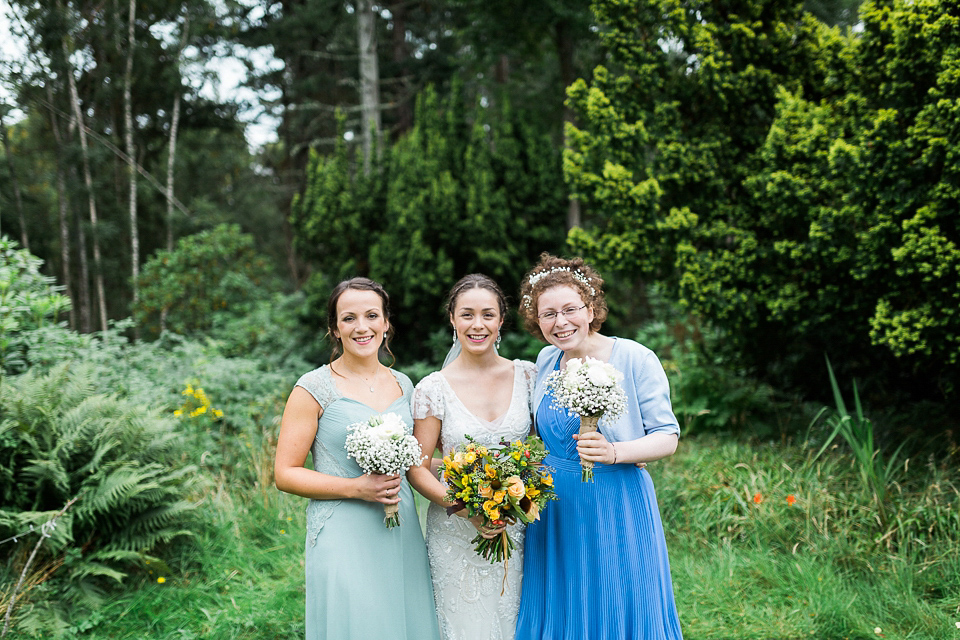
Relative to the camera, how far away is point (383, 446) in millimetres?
2301

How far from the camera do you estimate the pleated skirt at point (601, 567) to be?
8.44 ft

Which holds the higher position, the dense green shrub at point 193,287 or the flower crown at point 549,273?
the dense green shrub at point 193,287

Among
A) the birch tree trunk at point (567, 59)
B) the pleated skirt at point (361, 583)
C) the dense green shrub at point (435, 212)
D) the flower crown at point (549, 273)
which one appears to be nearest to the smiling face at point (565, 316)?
the flower crown at point (549, 273)

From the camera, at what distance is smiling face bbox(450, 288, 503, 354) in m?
2.78

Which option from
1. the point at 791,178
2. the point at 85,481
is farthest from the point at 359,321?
the point at 791,178

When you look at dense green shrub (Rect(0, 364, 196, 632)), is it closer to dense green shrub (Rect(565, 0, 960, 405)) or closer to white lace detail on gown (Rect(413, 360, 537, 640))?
white lace detail on gown (Rect(413, 360, 537, 640))

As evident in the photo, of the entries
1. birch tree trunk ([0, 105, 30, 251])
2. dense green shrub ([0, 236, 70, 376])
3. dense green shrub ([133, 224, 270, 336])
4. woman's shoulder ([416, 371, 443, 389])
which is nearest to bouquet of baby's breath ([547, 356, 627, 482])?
woman's shoulder ([416, 371, 443, 389])

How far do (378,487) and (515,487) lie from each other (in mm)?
568

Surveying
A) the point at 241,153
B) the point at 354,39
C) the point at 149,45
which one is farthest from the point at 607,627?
the point at 241,153

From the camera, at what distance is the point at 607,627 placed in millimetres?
2572

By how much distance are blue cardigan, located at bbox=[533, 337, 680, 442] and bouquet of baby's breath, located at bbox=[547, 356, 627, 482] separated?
211 millimetres

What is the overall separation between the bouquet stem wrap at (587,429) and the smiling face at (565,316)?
1.28ft

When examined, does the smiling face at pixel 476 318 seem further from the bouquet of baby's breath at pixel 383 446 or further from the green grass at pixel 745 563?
the green grass at pixel 745 563

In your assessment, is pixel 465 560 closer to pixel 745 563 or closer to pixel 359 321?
pixel 359 321
